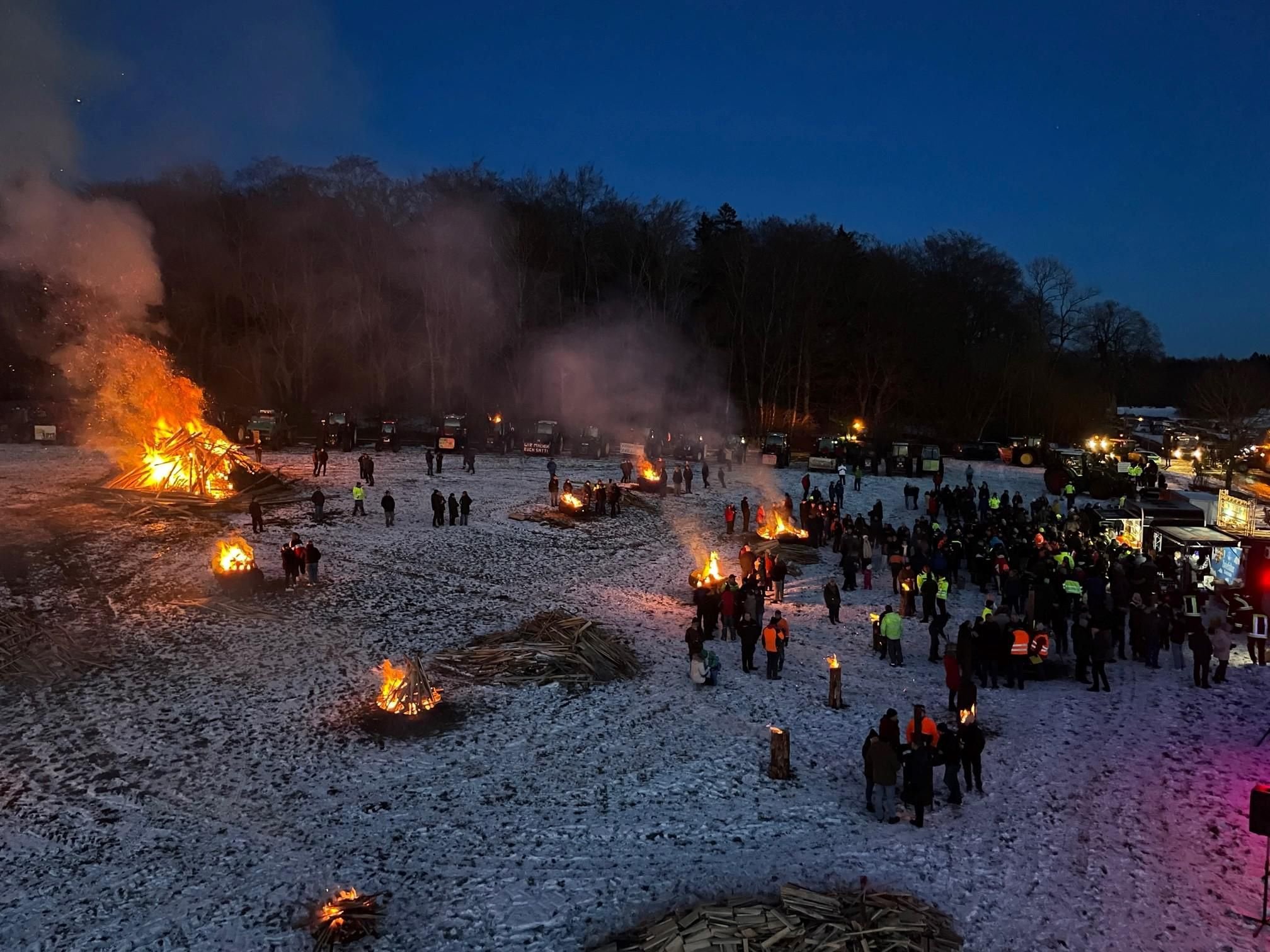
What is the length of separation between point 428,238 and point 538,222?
25.8 ft

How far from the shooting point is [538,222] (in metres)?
52.1

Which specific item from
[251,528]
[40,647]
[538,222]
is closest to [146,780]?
[40,647]

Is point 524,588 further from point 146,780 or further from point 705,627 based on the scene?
point 146,780

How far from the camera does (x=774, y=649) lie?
14.1 metres

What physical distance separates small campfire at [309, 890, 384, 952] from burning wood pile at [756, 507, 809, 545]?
1780 centimetres

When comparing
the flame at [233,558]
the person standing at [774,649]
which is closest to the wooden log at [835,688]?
the person standing at [774,649]

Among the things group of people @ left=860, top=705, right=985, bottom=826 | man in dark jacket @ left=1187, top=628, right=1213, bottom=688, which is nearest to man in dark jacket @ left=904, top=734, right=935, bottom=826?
group of people @ left=860, top=705, right=985, bottom=826

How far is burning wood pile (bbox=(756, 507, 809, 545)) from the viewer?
80.2 ft

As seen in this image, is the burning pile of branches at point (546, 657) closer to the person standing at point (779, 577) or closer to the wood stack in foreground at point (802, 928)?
the person standing at point (779, 577)

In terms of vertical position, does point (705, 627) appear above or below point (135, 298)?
below

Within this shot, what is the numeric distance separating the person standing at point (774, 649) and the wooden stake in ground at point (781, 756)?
341cm

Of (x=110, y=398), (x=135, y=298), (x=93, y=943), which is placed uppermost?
(x=135, y=298)

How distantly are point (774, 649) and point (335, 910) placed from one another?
8269 mm

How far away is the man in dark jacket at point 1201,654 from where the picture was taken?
44.7 feet
